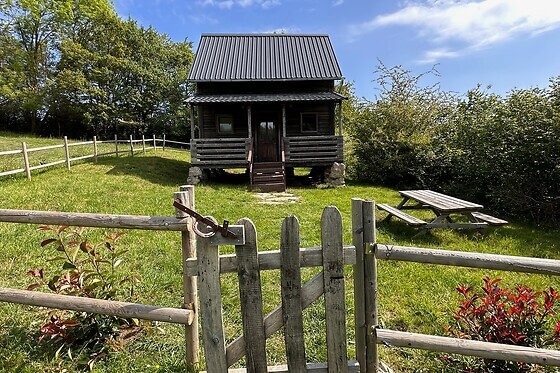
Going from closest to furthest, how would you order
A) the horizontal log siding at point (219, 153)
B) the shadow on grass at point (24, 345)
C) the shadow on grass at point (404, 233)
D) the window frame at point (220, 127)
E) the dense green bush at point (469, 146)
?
the shadow on grass at point (24, 345) < the shadow on grass at point (404, 233) < the dense green bush at point (469, 146) < the horizontal log siding at point (219, 153) < the window frame at point (220, 127)

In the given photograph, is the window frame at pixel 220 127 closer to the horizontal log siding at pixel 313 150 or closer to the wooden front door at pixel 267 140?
the wooden front door at pixel 267 140

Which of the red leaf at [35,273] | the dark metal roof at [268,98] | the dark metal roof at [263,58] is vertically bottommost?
the red leaf at [35,273]

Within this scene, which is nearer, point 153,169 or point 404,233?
point 404,233

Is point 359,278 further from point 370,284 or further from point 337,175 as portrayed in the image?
point 337,175

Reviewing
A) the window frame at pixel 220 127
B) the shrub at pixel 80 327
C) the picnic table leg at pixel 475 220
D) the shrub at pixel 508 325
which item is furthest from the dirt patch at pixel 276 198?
the shrub at pixel 508 325

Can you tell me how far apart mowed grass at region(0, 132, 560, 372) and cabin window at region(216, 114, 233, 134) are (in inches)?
214

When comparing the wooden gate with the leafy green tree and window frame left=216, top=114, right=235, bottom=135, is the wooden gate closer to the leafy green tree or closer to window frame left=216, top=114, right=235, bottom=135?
window frame left=216, top=114, right=235, bottom=135

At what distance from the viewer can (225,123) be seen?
15.4 metres

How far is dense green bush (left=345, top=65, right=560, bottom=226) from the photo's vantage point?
27.1 feet

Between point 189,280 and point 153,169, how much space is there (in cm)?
1265

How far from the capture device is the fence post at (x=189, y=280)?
2316 mm

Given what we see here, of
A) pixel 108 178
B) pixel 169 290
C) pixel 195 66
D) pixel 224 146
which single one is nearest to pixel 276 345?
pixel 169 290

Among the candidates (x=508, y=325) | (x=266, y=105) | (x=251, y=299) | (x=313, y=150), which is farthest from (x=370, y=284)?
(x=266, y=105)

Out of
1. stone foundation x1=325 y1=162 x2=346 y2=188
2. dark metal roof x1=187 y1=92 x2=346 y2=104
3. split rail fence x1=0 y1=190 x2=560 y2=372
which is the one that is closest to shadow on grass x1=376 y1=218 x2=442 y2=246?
split rail fence x1=0 y1=190 x2=560 y2=372
